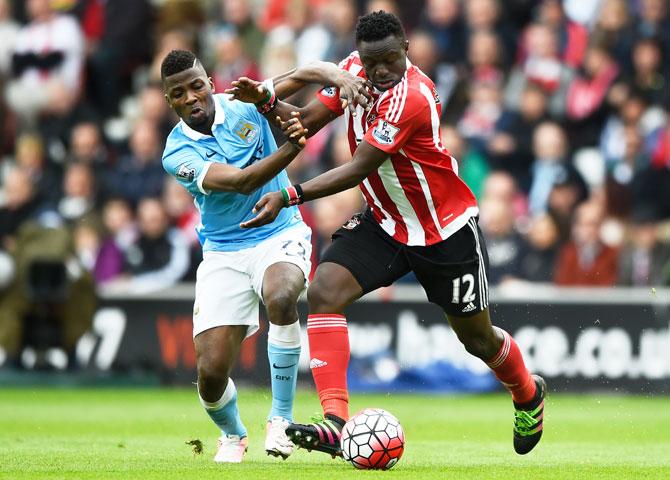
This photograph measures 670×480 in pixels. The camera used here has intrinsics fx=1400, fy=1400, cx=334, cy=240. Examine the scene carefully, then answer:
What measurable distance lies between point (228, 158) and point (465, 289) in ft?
5.67

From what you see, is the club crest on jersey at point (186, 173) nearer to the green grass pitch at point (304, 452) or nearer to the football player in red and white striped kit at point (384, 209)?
the football player in red and white striped kit at point (384, 209)

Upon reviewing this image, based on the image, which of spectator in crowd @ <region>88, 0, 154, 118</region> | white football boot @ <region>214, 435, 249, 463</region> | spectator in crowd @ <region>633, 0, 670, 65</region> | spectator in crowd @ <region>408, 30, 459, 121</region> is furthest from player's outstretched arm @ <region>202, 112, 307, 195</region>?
spectator in crowd @ <region>88, 0, 154, 118</region>

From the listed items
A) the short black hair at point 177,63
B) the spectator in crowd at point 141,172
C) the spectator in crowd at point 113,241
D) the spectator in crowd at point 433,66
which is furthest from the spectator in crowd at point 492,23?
the short black hair at point 177,63

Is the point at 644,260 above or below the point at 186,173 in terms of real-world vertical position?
below

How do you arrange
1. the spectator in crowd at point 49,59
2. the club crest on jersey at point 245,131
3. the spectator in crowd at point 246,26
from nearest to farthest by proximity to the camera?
the club crest on jersey at point 245,131 < the spectator in crowd at point 246,26 < the spectator in crowd at point 49,59

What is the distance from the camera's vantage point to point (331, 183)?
8.23 metres

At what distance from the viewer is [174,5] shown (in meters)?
18.4

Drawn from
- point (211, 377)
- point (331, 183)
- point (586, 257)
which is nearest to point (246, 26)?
point (586, 257)

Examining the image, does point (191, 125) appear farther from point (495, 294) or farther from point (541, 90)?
point (541, 90)

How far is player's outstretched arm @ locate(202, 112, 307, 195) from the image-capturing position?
830 cm

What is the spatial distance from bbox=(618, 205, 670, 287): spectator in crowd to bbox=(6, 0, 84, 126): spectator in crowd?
752 centimetres

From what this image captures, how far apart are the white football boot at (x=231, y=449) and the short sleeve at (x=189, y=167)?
162 centimetres

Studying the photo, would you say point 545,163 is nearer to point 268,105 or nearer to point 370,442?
point 268,105

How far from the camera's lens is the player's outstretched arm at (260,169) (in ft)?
27.2
